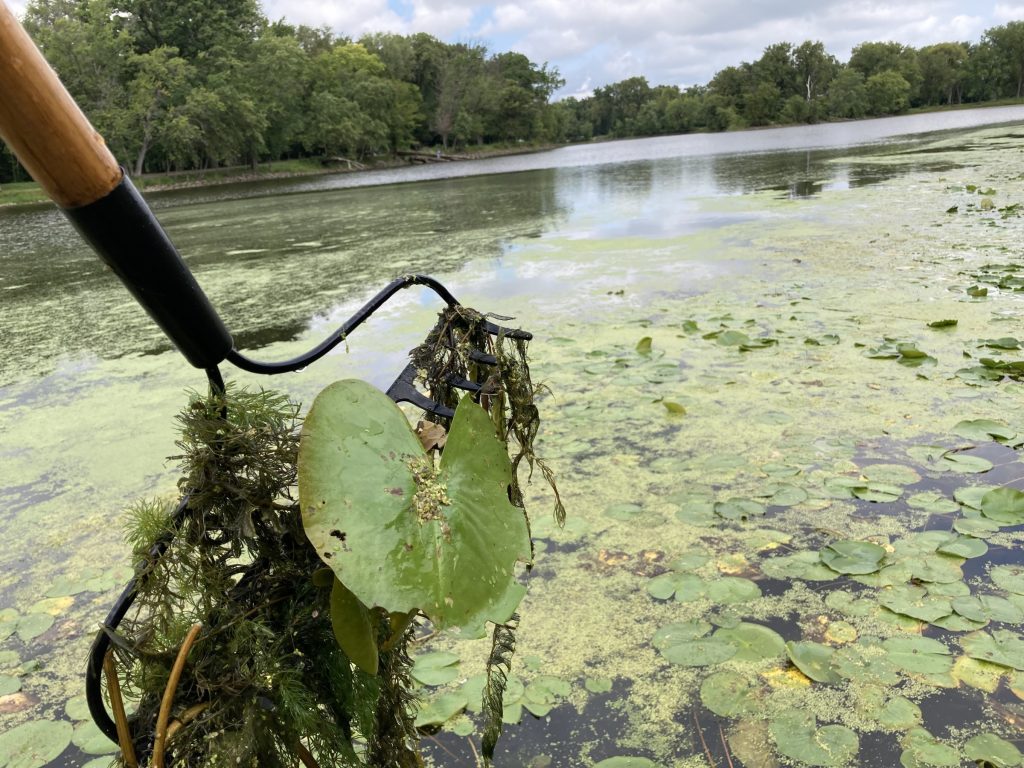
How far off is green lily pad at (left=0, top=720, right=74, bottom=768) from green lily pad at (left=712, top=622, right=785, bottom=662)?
4.11ft

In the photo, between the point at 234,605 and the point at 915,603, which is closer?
the point at 234,605

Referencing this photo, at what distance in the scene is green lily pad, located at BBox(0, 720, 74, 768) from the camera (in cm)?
120

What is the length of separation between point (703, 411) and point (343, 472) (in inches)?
78.5

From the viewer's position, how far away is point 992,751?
102 centimetres

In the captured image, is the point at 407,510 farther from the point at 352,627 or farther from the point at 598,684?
the point at 598,684

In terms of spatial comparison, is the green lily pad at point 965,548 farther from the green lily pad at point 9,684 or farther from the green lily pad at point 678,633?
the green lily pad at point 9,684

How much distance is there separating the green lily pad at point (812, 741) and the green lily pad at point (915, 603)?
1.15 feet

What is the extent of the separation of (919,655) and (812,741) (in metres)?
0.30

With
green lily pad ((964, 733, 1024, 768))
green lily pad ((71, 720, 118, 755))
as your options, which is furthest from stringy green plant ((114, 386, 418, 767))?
green lily pad ((964, 733, 1024, 768))

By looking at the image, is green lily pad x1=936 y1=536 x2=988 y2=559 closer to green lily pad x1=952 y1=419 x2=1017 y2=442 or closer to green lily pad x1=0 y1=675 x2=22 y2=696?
green lily pad x1=952 y1=419 x2=1017 y2=442

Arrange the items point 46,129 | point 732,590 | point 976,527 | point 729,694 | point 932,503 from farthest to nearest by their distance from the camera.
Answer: point 932,503, point 976,527, point 732,590, point 729,694, point 46,129

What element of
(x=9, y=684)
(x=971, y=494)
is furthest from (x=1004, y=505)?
(x=9, y=684)

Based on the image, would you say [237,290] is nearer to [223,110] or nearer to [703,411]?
[703,411]

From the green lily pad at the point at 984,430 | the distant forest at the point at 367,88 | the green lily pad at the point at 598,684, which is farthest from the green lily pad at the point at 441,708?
the distant forest at the point at 367,88
